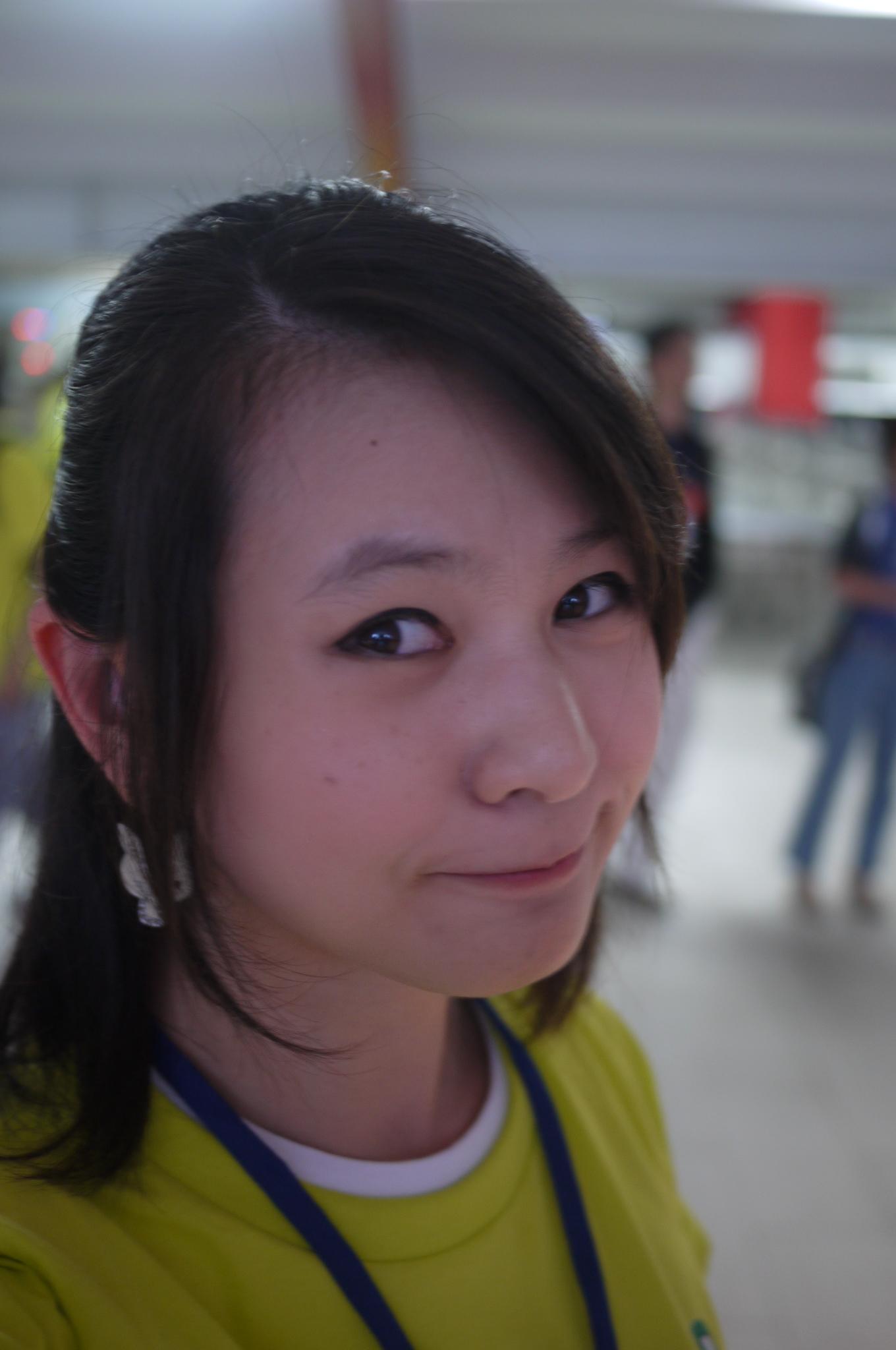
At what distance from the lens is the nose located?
0.60 metres

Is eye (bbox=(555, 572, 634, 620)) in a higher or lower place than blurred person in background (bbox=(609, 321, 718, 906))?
higher

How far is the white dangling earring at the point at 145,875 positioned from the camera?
2.22 ft

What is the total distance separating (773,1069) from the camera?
275 cm

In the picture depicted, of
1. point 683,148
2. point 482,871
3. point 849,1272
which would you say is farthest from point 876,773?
point 683,148

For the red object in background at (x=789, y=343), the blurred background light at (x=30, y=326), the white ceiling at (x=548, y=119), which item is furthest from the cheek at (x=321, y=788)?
the red object in background at (x=789, y=343)

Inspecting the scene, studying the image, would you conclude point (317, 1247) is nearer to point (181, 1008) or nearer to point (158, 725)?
point (181, 1008)

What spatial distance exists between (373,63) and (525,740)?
431 centimetres

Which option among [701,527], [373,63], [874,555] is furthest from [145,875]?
[373,63]

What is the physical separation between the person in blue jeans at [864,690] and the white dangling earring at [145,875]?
127 inches

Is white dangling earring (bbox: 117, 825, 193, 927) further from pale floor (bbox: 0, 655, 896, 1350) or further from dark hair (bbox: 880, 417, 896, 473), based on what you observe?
dark hair (bbox: 880, 417, 896, 473)

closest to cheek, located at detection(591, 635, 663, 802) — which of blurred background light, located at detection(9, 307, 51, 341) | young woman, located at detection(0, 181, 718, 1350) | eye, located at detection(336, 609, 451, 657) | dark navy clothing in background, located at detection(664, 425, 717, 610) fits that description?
young woman, located at detection(0, 181, 718, 1350)

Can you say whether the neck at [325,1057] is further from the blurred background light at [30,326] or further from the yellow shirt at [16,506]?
the blurred background light at [30,326]

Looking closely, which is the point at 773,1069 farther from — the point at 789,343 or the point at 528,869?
the point at 789,343

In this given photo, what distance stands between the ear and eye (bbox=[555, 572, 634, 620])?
0.27m
